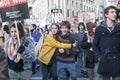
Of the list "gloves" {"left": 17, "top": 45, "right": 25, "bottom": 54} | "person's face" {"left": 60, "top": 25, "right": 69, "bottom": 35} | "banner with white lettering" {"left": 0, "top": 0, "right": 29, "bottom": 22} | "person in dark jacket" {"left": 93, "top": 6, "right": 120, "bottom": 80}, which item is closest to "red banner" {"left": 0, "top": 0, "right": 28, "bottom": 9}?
"banner with white lettering" {"left": 0, "top": 0, "right": 29, "bottom": 22}

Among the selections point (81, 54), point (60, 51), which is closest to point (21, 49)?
point (60, 51)

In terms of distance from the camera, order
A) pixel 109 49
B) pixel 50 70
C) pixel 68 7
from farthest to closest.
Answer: pixel 68 7 < pixel 50 70 < pixel 109 49

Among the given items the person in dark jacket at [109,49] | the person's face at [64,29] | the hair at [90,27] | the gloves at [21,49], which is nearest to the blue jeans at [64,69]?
the person's face at [64,29]

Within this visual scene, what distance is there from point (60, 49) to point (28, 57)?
1500 millimetres

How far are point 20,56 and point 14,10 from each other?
1.42 metres

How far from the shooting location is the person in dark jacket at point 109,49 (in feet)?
24.1

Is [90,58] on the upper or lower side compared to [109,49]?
lower

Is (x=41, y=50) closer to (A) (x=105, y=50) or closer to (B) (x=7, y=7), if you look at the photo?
(B) (x=7, y=7)

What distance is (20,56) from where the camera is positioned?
8039 millimetres

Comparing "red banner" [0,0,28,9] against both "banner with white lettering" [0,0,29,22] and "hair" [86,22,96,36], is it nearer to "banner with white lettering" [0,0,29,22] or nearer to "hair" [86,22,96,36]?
"banner with white lettering" [0,0,29,22]

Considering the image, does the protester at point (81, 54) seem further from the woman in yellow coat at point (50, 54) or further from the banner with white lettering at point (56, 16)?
the banner with white lettering at point (56, 16)

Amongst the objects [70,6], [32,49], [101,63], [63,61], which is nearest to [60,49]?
[63,61]

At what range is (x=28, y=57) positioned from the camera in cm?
804

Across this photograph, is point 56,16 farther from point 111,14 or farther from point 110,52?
point 110,52
